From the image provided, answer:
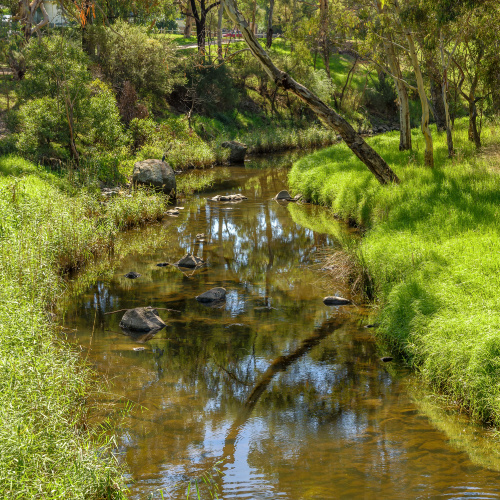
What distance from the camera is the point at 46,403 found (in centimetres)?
463

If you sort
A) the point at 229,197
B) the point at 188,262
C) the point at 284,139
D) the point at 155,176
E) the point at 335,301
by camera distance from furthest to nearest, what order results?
the point at 284,139 < the point at 229,197 < the point at 155,176 < the point at 188,262 < the point at 335,301

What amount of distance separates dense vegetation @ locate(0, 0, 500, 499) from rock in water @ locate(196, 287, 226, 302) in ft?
7.87

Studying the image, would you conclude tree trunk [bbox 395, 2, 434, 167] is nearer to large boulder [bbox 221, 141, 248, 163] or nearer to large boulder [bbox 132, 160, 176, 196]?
large boulder [bbox 132, 160, 176, 196]

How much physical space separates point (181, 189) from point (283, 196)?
3931 millimetres

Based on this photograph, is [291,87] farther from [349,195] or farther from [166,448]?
[166,448]

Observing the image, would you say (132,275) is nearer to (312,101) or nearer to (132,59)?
(312,101)

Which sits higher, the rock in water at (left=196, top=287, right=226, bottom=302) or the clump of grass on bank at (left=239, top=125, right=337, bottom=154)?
the clump of grass on bank at (left=239, top=125, right=337, bottom=154)

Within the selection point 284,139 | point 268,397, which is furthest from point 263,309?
point 284,139

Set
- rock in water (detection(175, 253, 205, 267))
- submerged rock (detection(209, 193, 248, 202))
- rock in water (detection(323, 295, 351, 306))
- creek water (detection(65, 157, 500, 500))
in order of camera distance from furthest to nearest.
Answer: submerged rock (detection(209, 193, 248, 202)) < rock in water (detection(175, 253, 205, 267)) < rock in water (detection(323, 295, 351, 306)) < creek water (detection(65, 157, 500, 500))

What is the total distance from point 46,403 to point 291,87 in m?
8.68

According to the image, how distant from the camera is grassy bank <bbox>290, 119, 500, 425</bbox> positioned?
592cm

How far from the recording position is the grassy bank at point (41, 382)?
3.88 m

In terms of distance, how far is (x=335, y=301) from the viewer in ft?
30.6

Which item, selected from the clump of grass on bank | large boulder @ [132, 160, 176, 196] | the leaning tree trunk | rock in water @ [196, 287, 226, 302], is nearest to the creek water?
rock in water @ [196, 287, 226, 302]
